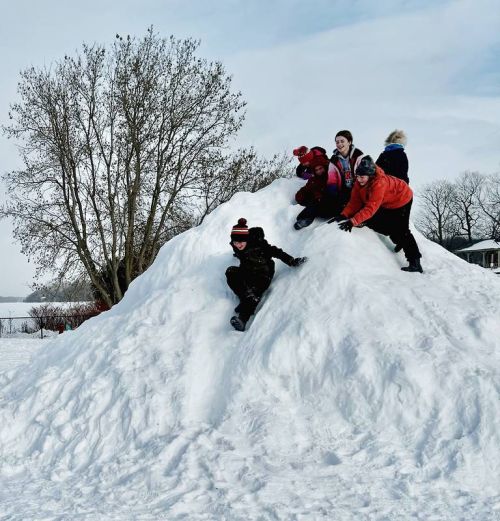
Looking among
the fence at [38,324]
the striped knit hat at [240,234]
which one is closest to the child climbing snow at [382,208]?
the striped knit hat at [240,234]

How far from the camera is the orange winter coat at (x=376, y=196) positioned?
533cm

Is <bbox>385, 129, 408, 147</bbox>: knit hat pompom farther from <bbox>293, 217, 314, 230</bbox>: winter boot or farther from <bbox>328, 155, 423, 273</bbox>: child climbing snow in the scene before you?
<bbox>293, 217, 314, 230</bbox>: winter boot

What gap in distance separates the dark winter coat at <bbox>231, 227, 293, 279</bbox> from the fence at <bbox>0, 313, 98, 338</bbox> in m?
23.2

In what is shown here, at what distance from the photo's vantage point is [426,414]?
3.70m

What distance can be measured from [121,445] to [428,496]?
8.16ft

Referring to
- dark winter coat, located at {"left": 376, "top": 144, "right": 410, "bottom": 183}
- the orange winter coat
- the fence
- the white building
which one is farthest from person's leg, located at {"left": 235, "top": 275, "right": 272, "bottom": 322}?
the white building

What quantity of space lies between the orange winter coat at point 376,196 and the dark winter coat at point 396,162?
486mm

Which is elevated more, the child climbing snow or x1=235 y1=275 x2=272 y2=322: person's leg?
the child climbing snow

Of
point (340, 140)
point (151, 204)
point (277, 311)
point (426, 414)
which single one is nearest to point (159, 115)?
point (151, 204)

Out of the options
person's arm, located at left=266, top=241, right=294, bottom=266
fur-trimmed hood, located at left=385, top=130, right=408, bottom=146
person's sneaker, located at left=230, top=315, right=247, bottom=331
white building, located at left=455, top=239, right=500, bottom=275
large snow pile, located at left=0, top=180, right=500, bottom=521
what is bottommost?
large snow pile, located at left=0, top=180, right=500, bottom=521

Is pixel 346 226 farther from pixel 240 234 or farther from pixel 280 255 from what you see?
Answer: pixel 240 234

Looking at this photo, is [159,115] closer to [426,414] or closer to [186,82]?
[186,82]

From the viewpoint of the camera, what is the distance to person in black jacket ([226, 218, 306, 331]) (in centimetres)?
520

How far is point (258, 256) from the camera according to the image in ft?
17.8
